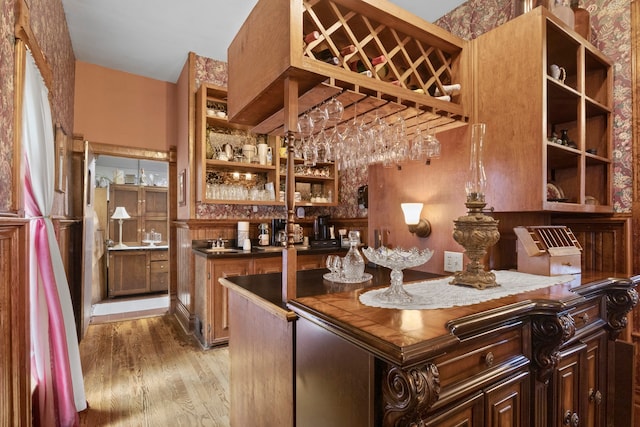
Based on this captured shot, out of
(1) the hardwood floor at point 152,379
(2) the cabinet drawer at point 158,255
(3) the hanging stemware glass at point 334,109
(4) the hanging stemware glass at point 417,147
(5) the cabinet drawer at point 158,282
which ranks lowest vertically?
(1) the hardwood floor at point 152,379

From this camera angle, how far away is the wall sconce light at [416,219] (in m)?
2.04

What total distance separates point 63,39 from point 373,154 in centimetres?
323

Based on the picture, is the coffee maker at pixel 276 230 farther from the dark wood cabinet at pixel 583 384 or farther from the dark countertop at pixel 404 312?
the dark wood cabinet at pixel 583 384

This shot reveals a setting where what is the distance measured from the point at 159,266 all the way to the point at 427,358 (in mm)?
5972

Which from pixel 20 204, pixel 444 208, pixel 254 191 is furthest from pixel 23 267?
pixel 254 191

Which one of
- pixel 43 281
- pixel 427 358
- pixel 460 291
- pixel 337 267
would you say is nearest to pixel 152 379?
pixel 43 281

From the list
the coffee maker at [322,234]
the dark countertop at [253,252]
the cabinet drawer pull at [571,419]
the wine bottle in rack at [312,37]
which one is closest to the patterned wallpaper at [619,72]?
the cabinet drawer pull at [571,419]

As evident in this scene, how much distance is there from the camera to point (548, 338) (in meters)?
1.19

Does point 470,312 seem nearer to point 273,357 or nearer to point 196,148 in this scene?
point 273,357

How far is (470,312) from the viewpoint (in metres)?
1.02

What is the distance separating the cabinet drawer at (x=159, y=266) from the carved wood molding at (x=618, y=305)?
5.94m

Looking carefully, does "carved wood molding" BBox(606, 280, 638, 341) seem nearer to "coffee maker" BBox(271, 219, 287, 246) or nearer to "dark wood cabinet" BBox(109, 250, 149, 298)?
"coffee maker" BBox(271, 219, 287, 246)

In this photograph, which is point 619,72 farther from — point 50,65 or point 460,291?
point 50,65

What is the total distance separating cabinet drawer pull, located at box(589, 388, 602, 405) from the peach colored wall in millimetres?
4691
